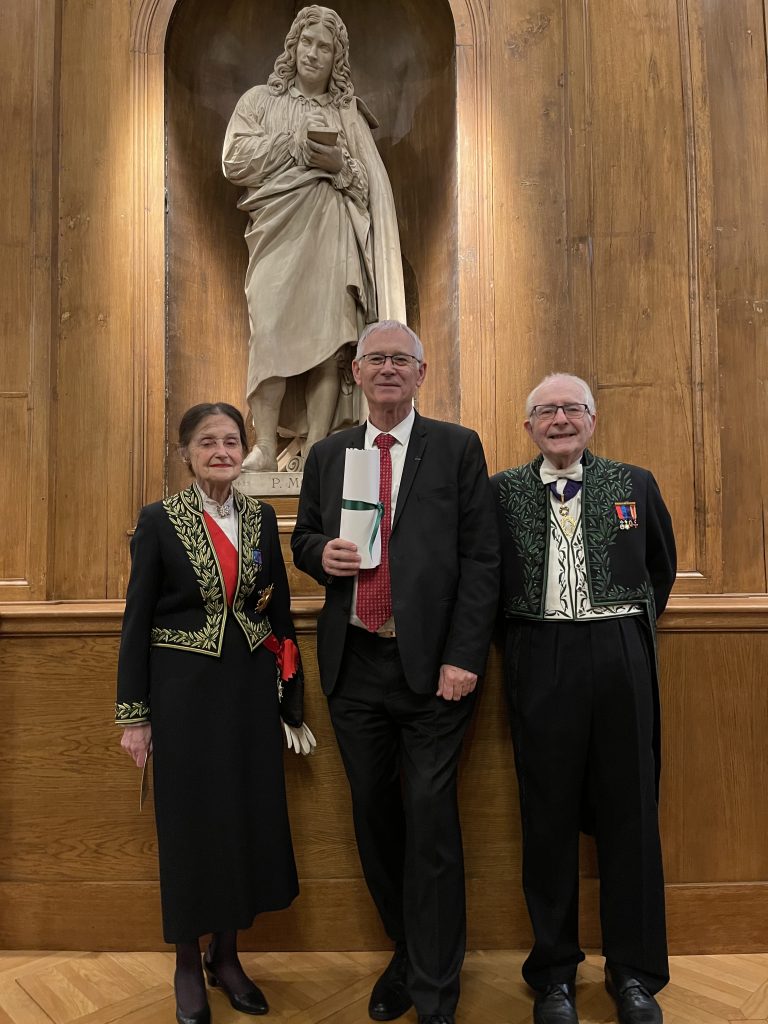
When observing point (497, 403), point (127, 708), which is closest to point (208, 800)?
point (127, 708)

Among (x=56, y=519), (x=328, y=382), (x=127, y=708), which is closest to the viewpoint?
(x=127, y=708)

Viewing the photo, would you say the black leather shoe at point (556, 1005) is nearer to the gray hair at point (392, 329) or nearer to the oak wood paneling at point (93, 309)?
the gray hair at point (392, 329)

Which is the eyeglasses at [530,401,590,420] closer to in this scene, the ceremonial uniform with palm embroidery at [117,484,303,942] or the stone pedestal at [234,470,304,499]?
the ceremonial uniform with palm embroidery at [117,484,303,942]

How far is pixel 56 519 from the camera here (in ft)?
8.44

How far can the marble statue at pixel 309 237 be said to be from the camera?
2.83 meters

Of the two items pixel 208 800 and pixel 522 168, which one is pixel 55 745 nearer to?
pixel 208 800

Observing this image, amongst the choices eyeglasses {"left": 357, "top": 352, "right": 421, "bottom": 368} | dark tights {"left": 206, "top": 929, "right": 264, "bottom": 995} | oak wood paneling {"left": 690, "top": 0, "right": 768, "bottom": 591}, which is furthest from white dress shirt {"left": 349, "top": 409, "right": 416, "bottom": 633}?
oak wood paneling {"left": 690, "top": 0, "right": 768, "bottom": 591}

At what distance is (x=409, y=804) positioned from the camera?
6.01 feet

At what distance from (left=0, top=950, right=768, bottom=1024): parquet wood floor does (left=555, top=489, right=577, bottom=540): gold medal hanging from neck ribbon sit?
1153mm

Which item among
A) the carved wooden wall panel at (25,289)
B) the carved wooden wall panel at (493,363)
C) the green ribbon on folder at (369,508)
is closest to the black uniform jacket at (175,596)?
the green ribbon on folder at (369,508)

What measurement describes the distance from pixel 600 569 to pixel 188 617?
0.98 meters

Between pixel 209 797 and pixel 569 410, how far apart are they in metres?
1.24

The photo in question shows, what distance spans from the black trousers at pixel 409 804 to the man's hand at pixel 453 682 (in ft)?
0.12

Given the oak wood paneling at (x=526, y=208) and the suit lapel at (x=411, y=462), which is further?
the oak wood paneling at (x=526, y=208)
